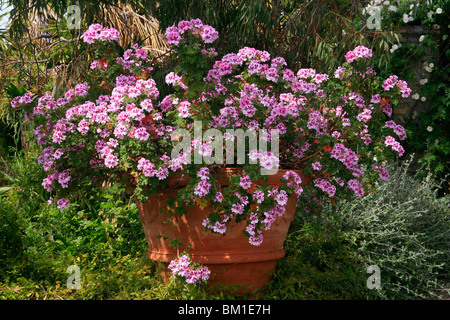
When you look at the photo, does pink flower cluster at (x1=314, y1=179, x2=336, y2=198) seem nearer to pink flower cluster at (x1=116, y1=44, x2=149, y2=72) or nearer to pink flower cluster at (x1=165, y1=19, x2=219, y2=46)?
pink flower cluster at (x1=165, y1=19, x2=219, y2=46)

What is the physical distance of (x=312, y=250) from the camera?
3.25 m

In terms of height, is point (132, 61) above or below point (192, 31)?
below

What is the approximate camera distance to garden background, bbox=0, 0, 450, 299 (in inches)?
117

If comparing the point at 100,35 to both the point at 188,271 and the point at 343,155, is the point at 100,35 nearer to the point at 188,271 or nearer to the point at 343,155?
the point at 188,271

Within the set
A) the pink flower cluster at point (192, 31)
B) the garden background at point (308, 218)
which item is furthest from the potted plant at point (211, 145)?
the garden background at point (308, 218)

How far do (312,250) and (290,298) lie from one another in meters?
0.52

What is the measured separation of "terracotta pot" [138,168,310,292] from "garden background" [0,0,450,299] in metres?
0.13

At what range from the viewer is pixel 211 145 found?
95.3 inches

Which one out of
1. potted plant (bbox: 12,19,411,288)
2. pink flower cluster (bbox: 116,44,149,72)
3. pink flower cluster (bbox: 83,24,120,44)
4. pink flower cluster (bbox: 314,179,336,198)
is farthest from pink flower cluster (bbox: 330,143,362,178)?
pink flower cluster (bbox: 83,24,120,44)

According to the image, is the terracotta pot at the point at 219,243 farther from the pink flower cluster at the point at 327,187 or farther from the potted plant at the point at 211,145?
the pink flower cluster at the point at 327,187

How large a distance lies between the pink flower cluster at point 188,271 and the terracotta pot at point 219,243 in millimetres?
172

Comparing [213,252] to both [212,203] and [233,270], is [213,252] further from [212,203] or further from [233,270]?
[212,203]

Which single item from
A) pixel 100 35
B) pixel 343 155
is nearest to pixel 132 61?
pixel 100 35

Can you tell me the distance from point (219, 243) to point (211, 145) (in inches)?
22.5
